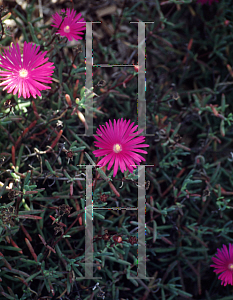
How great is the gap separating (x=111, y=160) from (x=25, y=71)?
38cm

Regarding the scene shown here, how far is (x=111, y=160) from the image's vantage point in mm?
906

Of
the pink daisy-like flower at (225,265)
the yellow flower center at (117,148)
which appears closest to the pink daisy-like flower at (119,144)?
the yellow flower center at (117,148)

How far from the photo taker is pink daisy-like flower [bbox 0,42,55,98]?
0.93 metres

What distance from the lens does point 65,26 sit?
1.07m

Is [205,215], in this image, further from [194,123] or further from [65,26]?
[65,26]

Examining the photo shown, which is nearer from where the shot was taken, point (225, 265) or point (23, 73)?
point (23, 73)

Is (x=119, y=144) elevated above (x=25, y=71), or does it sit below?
below

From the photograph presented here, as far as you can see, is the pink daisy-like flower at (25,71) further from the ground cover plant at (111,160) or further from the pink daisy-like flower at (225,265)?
the pink daisy-like flower at (225,265)

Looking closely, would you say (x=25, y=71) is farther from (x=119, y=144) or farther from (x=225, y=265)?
(x=225, y=265)

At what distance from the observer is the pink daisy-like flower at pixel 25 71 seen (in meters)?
0.93

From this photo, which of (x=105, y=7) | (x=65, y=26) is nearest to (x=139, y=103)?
(x=65, y=26)

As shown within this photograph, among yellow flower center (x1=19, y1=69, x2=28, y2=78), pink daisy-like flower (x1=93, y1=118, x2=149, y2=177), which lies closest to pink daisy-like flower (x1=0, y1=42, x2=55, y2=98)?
yellow flower center (x1=19, y1=69, x2=28, y2=78)

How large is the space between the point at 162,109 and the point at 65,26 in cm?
59

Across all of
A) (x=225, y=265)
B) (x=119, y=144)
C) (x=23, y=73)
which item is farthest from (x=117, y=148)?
(x=225, y=265)
